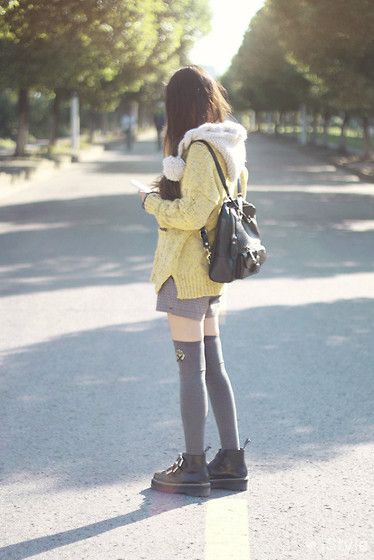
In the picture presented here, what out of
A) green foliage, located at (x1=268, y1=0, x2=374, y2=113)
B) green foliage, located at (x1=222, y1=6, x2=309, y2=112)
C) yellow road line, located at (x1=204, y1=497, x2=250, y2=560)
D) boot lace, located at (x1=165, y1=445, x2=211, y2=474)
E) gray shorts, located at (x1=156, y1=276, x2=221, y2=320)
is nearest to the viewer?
yellow road line, located at (x1=204, y1=497, x2=250, y2=560)

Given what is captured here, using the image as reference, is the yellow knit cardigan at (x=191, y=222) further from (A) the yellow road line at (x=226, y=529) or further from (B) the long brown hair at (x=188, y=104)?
(A) the yellow road line at (x=226, y=529)

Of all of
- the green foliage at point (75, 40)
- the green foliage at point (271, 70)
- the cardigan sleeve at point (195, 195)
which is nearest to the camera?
the cardigan sleeve at point (195, 195)

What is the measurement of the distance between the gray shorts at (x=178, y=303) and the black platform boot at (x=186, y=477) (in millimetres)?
582

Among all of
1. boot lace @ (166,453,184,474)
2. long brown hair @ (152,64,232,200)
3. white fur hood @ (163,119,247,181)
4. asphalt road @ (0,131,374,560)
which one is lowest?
asphalt road @ (0,131,374,560)

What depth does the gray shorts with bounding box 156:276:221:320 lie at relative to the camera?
4.33 m

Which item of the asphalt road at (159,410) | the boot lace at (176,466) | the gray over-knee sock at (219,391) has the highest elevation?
the gray over-knee sock at (219,391)

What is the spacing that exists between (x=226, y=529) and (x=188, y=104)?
1.57 meters

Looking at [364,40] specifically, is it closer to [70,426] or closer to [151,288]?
[151,288]

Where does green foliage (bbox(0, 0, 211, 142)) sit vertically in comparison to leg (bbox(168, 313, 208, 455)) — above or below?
Result: above

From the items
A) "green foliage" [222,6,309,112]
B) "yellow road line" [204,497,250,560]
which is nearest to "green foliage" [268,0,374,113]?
"yellow road line" [204,497,250,560]

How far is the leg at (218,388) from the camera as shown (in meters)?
4.54

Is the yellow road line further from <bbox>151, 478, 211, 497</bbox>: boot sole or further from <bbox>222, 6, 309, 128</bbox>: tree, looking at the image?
<bbox>222, 6, 309, 128</bbox>: tree

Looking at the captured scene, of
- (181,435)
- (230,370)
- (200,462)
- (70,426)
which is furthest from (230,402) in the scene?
(230,370)

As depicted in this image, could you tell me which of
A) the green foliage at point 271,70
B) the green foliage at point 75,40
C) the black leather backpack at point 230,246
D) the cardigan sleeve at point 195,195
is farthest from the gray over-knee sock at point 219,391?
the green foliage at point 271,70
